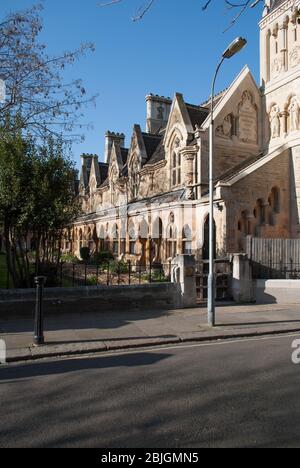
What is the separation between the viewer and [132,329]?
30.4 feet

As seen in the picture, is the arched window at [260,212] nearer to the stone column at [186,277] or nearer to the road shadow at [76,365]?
the stone column at [186,277]

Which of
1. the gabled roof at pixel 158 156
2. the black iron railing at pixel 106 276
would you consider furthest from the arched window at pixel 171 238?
the gabled roof at pixel 158 156

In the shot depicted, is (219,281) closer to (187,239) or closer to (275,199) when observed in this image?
(187,239)

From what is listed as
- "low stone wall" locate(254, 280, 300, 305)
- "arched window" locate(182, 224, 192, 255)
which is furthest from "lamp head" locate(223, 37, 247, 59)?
"arched window" locate(182, 224, 192, 255)

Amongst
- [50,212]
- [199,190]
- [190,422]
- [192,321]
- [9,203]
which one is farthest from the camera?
[199,190]

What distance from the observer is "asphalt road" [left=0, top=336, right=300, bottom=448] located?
12.7 feet

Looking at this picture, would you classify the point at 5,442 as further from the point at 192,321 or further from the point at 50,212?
the point at 50,212

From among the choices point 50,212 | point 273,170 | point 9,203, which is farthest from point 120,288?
point 273,170

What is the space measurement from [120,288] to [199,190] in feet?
34.1

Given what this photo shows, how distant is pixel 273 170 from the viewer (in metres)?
19.6

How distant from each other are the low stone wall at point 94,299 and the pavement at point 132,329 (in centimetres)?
20

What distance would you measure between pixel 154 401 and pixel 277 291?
9844mm

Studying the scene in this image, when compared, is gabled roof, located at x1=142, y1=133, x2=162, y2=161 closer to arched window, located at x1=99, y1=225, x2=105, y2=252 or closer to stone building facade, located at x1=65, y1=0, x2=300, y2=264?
stone building facade, located at x1=65, y1=0, x2=300, y2=264

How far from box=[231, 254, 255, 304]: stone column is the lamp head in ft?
22.5
